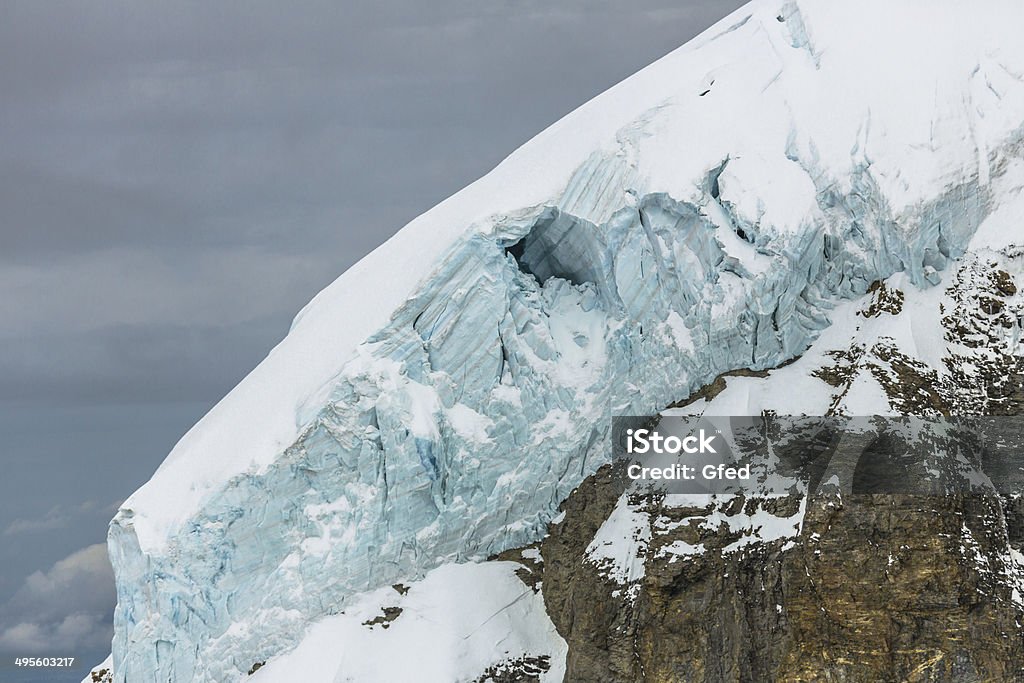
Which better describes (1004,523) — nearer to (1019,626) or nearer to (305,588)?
(1019,626)

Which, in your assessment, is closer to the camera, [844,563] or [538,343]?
[844,563]

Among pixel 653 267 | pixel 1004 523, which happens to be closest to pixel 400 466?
pixel 653 267

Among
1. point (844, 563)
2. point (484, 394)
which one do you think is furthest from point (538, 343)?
point (844, 563)

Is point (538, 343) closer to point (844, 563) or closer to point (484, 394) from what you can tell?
point (484, 394)

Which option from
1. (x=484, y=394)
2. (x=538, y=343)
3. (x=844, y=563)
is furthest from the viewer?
(x=538, y=343)

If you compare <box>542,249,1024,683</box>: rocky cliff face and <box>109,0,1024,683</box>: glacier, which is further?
<box>109,0,1024,683</box>: glacier

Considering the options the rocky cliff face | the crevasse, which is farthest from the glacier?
the rocky cliff face

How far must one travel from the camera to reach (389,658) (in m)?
35.0

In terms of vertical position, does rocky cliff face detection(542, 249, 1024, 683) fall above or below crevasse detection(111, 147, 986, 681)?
below

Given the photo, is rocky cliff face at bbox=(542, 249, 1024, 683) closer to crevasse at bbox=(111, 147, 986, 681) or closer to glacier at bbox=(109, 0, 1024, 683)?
crevasse at bbox=(111, 147, 986, 681)

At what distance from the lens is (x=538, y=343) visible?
36031 mm

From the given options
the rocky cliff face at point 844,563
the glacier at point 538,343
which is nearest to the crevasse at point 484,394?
the glacier at point 538,343

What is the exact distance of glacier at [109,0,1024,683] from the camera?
35.5 m

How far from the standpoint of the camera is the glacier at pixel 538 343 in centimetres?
3547
